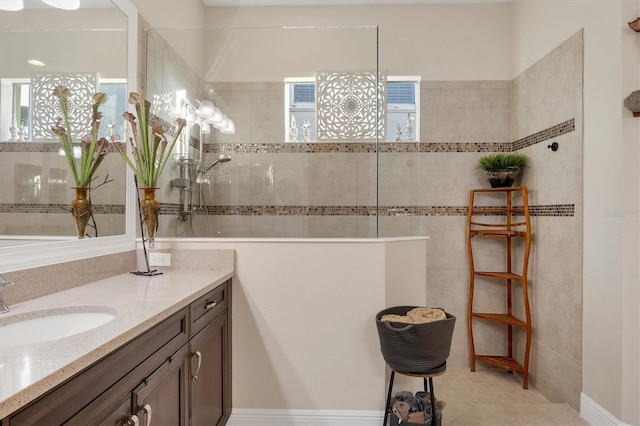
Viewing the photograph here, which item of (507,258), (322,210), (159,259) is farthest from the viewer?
(507,258)

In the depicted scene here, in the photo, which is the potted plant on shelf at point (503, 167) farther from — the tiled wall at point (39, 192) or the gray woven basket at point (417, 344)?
the tiled wall at point (39, 192)

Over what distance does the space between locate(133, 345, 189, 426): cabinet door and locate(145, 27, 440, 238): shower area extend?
1034 mm

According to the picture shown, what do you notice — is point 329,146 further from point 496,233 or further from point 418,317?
point 496,233

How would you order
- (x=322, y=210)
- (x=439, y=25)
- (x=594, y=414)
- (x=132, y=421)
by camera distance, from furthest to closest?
(x=439, y=25), (x=322, y=210), (x=594, y=414), (x=132, y=421)

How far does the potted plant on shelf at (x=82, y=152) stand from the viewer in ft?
5.31

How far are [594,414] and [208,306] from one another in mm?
2331

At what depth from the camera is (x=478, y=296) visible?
10.8 ft

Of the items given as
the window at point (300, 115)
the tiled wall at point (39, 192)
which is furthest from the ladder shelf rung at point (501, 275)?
the tiled wall at point (39, 192)

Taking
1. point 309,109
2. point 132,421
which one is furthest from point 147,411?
point 309,109

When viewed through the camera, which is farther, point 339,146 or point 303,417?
point 339,146

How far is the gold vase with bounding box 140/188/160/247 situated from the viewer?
204 cm

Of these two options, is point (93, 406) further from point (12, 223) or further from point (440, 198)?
point (440, 198)

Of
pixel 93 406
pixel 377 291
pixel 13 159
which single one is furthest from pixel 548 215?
pixel 13 159

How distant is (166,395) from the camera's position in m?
1.36
